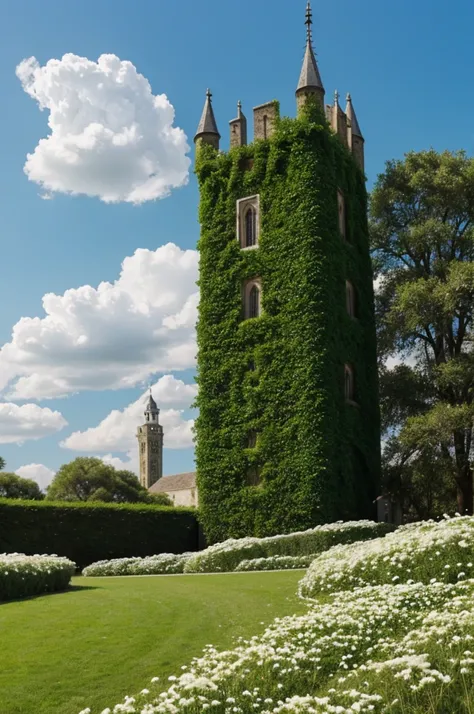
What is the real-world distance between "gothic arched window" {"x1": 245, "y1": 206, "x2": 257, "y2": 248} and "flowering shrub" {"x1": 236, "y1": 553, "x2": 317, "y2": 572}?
50.3ft

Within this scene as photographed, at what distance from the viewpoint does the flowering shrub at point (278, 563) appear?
20.9 m

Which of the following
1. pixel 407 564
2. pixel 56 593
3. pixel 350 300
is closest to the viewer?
pixel 407 564

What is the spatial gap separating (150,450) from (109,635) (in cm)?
10487

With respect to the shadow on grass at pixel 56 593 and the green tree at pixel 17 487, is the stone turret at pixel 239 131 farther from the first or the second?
the green tree at pixel 17 487

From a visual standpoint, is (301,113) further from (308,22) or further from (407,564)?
(407,564)

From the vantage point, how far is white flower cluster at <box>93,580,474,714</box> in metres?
6.60

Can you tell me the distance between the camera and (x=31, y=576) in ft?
49.1

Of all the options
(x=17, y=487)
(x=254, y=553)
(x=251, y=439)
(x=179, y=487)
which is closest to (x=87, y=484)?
(x=17, y=487)

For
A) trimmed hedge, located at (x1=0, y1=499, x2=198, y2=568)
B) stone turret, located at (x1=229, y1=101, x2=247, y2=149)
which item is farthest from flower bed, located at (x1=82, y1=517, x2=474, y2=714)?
stone turret, located at (x1=229, y1=101, x2=247, y2=149)

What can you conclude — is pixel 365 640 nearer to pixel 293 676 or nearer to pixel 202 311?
pixel 293 676

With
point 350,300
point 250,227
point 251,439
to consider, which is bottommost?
point 251,439

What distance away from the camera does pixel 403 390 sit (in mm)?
34625

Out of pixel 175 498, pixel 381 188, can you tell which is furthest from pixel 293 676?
pixel 175 498

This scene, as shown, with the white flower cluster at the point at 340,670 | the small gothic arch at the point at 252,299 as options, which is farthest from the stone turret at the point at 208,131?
the white flower cluster at the point at 340,670
